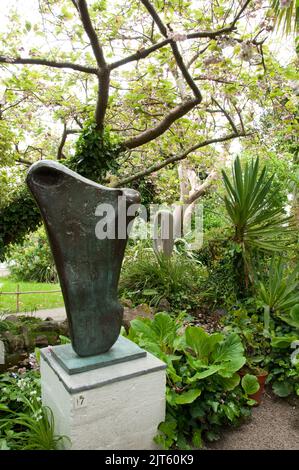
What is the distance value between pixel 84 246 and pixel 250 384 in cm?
165

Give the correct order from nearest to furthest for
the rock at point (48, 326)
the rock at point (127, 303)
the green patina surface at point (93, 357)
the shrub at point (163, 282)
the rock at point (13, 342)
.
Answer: the green patina surface at point (93, 357) → the rock at point (13, 342) → the rock at point (48, 326) → the rock at point (127, 303) → the shrub at point (163, 282)

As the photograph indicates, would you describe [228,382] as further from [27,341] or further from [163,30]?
[163,30]

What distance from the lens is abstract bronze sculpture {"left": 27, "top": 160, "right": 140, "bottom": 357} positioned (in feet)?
6.13

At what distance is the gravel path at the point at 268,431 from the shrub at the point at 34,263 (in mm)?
7605

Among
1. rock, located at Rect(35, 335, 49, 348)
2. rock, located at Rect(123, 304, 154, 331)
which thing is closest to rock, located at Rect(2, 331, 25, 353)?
rock, located at Rect(35, 335, 49, 348)

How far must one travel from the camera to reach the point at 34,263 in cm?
956

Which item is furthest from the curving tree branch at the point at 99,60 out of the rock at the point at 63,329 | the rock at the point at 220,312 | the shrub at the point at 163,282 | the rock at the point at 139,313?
the rock at the point at 220,312

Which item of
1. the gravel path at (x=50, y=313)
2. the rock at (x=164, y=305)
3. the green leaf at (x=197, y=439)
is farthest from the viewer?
the gravel path at (x=50, y=313)

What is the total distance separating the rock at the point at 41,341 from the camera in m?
3.29

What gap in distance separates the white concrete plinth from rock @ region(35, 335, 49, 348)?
1.19 m

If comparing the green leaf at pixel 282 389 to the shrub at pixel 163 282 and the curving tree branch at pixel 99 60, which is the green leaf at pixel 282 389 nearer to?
the shrub at pixel 163 282

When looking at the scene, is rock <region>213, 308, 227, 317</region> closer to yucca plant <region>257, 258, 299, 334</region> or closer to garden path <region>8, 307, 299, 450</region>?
yucca plant <region>257, 258, 299, 334</region>

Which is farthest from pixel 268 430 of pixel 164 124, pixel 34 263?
pixel 34 263
